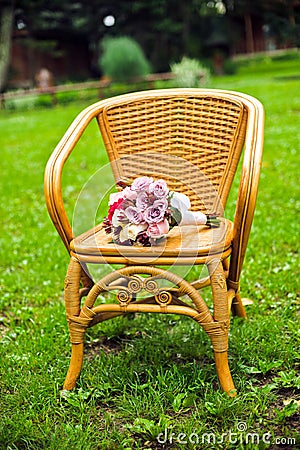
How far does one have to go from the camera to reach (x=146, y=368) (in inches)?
102

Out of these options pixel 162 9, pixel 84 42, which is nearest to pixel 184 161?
pixel 162 9

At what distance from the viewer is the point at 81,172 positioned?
7051 mm

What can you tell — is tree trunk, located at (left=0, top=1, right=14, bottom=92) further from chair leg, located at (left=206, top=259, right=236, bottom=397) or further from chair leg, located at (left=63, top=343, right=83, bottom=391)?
chair leg, located at (left=206, top=259, right=236, bottom=397)

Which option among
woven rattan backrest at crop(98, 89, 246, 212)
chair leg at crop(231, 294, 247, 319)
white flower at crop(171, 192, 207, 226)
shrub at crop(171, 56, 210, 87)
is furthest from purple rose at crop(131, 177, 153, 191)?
shrub at crop(171, 56, 210, 87)

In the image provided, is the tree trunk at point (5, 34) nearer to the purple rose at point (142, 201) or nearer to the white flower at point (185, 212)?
the white flower at point (185, 212)

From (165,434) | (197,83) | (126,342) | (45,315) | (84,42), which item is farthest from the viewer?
(84,42)

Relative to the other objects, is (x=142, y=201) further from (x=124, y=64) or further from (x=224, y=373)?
(x=124, y=64)

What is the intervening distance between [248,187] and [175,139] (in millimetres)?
783

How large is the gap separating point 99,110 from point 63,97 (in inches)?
534

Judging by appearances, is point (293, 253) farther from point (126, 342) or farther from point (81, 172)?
point (81, 172)

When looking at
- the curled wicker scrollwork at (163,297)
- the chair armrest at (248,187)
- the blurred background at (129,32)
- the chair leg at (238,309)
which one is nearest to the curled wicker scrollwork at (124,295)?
the curled wicker scrollwork at (163,297)

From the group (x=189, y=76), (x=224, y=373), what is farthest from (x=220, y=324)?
(x=189, y=76)

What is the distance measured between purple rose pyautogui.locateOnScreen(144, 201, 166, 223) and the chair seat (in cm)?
11

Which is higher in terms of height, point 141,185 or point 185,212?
point 141,185
